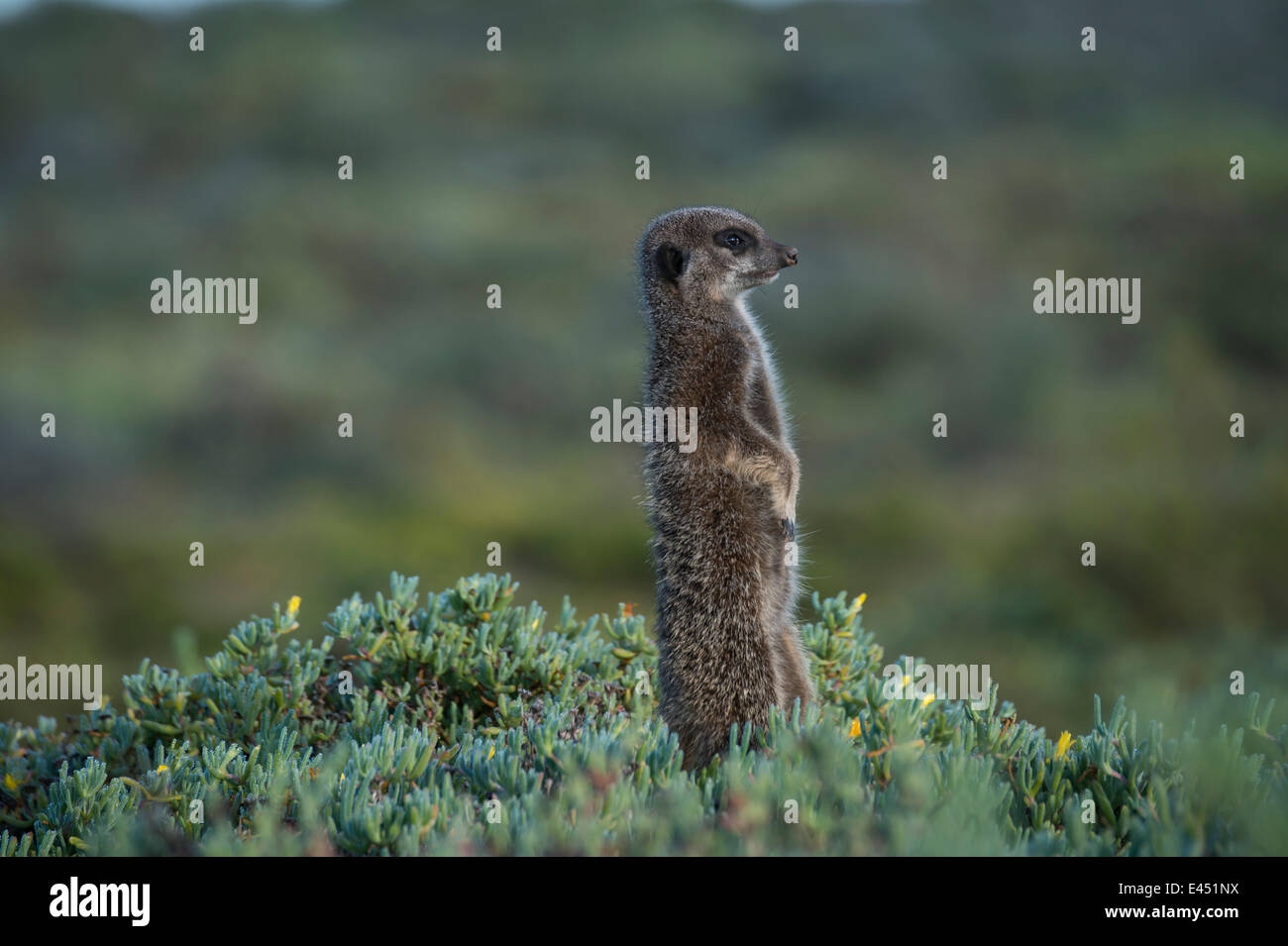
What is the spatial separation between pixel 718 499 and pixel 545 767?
1.61 m

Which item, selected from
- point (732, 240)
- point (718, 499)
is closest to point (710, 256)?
point (732, 240)

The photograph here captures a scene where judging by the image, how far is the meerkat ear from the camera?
5852 millimetres

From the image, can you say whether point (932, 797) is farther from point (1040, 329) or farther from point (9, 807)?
point (1040, 329)

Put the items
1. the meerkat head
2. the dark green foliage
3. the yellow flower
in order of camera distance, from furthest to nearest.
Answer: the meerkat head < the yellow flower < the dark green foliage

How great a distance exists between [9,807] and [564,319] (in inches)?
1051

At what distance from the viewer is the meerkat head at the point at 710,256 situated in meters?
5.85

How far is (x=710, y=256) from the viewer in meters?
5.91

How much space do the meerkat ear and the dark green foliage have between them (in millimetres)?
1730

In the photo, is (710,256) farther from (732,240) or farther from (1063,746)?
(1063,746)

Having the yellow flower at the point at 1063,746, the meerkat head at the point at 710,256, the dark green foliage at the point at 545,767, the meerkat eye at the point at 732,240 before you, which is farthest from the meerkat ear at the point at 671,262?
the yellow flower at the point at 1063,746

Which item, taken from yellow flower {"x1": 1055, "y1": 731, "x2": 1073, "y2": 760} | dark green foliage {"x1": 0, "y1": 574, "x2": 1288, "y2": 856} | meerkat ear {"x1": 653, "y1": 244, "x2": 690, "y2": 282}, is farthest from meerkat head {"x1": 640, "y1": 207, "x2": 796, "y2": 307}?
yellow flower {"x1": 1055, "y1": 731, "x2": 1073, "y2": 760}

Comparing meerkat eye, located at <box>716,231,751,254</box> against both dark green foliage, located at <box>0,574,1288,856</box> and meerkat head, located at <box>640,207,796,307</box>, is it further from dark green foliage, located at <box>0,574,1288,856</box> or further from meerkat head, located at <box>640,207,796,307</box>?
dark green foliage, located at <box>0,574,1288,856</box>

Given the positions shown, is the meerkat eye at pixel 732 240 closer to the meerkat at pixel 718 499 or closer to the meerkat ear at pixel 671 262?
the meerkat at pixel 718 499
